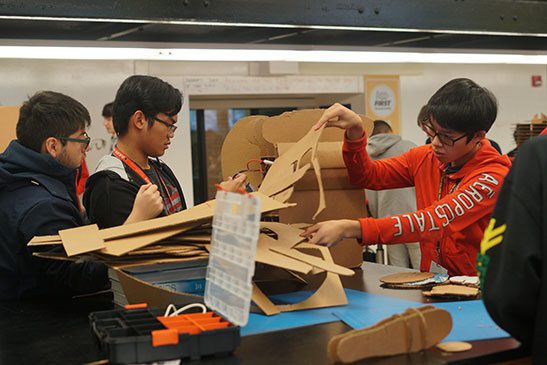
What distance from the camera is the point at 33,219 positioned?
83.3 inches

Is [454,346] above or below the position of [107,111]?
below

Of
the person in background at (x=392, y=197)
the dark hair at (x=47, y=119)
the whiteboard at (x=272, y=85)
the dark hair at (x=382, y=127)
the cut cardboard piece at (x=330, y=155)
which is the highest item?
the whiteboard at (x=272, y=85)

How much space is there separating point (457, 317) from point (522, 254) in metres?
0.44

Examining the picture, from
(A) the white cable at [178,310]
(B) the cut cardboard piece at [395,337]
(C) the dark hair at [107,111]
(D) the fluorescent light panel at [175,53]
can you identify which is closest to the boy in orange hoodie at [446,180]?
(A) the white cable at [178,310]

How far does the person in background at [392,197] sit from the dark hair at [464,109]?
269cm

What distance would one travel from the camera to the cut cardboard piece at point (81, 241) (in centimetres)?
165

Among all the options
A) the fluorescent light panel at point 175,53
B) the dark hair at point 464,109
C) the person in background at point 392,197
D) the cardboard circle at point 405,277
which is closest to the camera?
the cardboard circle at point 405,277

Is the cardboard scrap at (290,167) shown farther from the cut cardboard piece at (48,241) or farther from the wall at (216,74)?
the wall at (216,74)

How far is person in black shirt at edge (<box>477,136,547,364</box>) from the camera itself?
1.22 m

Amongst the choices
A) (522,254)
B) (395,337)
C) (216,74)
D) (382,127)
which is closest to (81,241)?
(395,337)

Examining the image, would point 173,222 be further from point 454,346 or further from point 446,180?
point 446,180

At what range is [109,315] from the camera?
5.03ft

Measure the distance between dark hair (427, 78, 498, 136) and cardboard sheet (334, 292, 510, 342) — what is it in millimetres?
691

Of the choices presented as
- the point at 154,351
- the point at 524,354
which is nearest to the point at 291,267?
the point at 154,351
